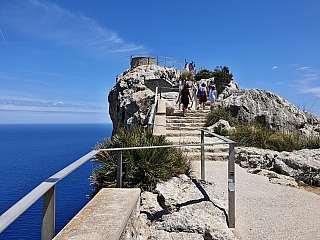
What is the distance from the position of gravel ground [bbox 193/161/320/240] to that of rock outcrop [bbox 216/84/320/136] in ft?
24.8

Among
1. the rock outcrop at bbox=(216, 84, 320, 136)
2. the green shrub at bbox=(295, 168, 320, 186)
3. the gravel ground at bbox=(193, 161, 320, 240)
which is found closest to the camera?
the gravel ground at bbox=(193, 161, 320, 240)

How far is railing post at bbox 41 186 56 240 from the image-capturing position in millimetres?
1976

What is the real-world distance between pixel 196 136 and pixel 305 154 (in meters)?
4.03

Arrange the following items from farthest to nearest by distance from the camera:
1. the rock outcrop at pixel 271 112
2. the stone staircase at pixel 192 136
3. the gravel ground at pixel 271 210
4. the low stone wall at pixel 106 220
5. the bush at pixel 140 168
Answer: the rock outcrop at pixel 271 112 < the stone staircase at pixel 192 136 < the bush at pixel 140 168 < the gravel ground at pixel 271 210 < the low stone wall at pixel 106 220

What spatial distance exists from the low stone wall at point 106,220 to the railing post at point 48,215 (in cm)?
20

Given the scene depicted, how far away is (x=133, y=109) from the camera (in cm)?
1883

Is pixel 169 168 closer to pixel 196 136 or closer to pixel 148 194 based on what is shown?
pixel 148 194

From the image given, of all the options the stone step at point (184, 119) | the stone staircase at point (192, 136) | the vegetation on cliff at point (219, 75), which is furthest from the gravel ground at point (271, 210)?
the vegetation on cliff at point (219, 75)

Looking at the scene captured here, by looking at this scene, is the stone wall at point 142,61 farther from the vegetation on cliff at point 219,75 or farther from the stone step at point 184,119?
the stone step at point 184,119

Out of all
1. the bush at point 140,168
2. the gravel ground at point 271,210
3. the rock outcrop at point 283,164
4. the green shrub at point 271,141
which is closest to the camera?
the gravel ground at point 271,210

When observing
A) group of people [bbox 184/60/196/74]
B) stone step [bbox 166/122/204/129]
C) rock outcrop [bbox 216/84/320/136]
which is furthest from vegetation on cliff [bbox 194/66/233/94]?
stone step [bbox 166/122/204/129]

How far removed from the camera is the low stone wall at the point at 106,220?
2.24 m

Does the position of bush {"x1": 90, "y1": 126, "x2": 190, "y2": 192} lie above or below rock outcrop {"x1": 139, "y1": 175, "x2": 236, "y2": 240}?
above

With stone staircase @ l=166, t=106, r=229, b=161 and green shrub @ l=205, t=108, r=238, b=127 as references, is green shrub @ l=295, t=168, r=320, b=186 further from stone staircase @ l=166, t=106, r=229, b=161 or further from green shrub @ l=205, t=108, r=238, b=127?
green shrub @ l=205, t=108, r=238, b=127
